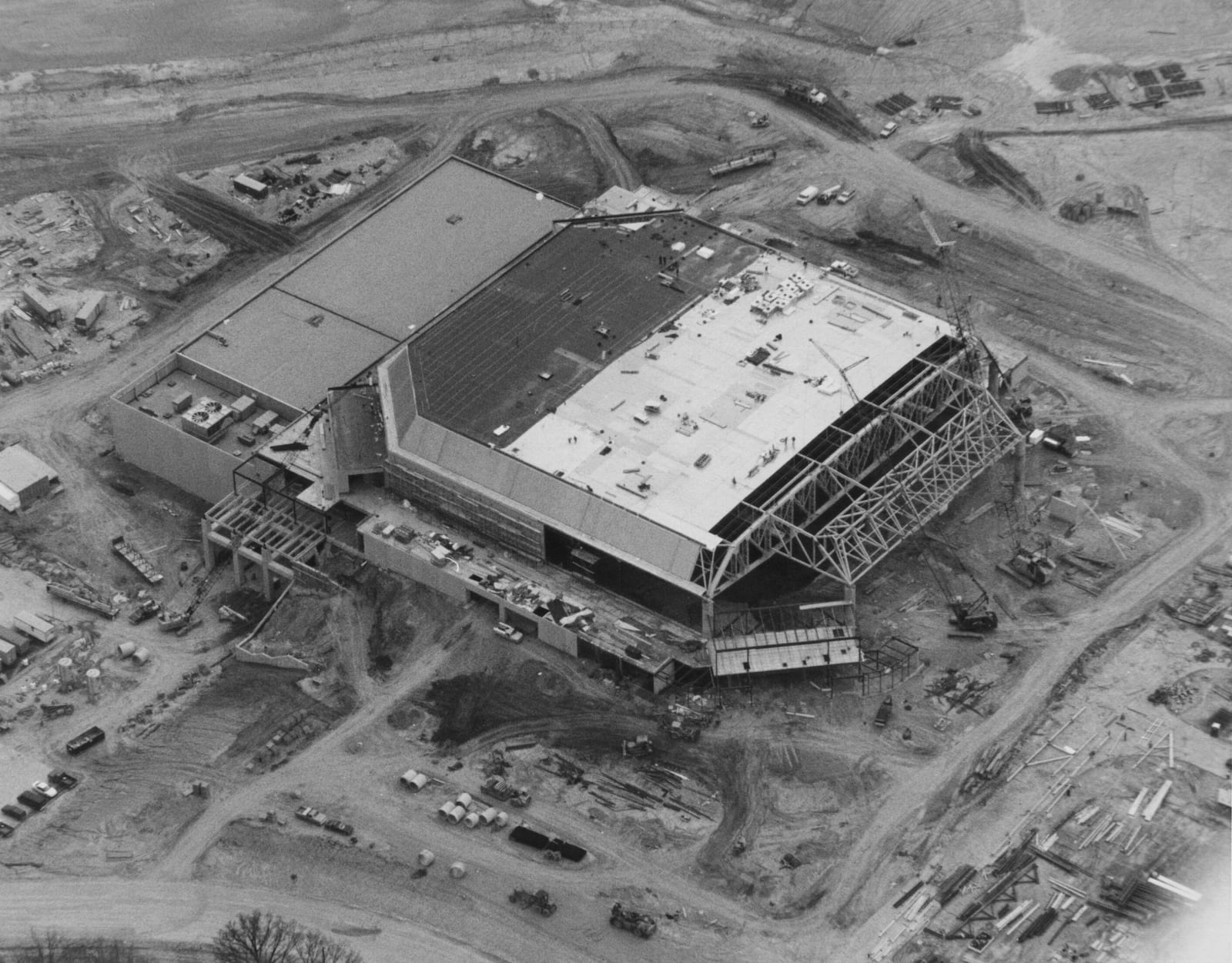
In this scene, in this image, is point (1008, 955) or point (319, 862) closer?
point (1008, 955)

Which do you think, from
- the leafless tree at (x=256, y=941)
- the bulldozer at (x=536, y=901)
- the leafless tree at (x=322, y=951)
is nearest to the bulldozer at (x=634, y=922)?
the bulldozer at (x=536, y=901)

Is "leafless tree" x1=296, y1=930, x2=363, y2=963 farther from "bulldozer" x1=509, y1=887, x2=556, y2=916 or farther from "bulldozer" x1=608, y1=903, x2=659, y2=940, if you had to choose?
"bulldozer" x1=608, y1=903, x2=659, y2=940

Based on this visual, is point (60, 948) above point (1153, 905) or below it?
below

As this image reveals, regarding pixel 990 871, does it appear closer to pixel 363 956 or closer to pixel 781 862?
pixel 781 862

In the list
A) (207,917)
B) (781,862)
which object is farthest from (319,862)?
(781,862)

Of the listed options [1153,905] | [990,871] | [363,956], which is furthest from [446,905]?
[1153,905]

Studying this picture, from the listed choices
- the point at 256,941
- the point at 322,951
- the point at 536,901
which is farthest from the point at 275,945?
the point at 536,901
